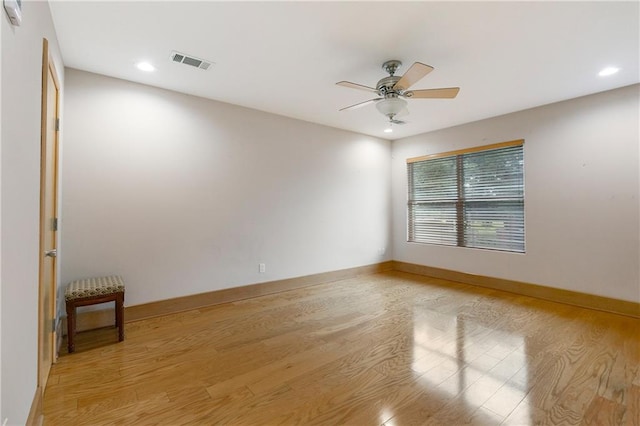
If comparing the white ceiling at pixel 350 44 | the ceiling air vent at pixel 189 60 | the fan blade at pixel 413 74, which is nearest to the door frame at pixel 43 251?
the white ceiling at pixel 350 44

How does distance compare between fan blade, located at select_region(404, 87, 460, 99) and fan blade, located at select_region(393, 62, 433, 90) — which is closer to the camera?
fan blade, located at select_region(393, 62, 433, 90)

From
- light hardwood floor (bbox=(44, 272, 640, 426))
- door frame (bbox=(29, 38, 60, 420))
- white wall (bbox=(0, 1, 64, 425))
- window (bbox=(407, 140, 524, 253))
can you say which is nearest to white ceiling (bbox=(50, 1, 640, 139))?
door frame (bbox=(29, 38, 60, 420))

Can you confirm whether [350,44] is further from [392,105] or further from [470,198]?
[470,198]

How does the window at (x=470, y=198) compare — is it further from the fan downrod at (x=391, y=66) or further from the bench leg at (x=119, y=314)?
the bench leg at (x=119, y=314)

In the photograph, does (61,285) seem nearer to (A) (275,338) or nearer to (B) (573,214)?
(A) (275,338)

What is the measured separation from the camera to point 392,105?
2.96 meters

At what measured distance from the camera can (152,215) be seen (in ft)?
10.9

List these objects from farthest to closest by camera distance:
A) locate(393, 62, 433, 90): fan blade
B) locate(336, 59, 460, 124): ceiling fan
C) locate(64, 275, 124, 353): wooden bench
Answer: locate(336, 59, 460, 124): ceiling fan, locate(64, 275, 124, 353): wooden bench, locate(393, 62, 433, 90): fan blade

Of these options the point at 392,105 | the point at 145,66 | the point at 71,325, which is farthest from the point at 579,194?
the point at 71,325

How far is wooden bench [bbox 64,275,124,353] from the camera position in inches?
97.7

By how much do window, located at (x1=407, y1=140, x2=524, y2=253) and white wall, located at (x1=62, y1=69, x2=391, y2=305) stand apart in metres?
1.43

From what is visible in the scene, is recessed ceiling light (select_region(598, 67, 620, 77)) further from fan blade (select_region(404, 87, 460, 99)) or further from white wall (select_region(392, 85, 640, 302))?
fan blade (select_region(404, 87, 460, 99))

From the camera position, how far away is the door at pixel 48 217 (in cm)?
181

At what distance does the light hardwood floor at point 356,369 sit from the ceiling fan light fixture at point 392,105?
2.24 m
